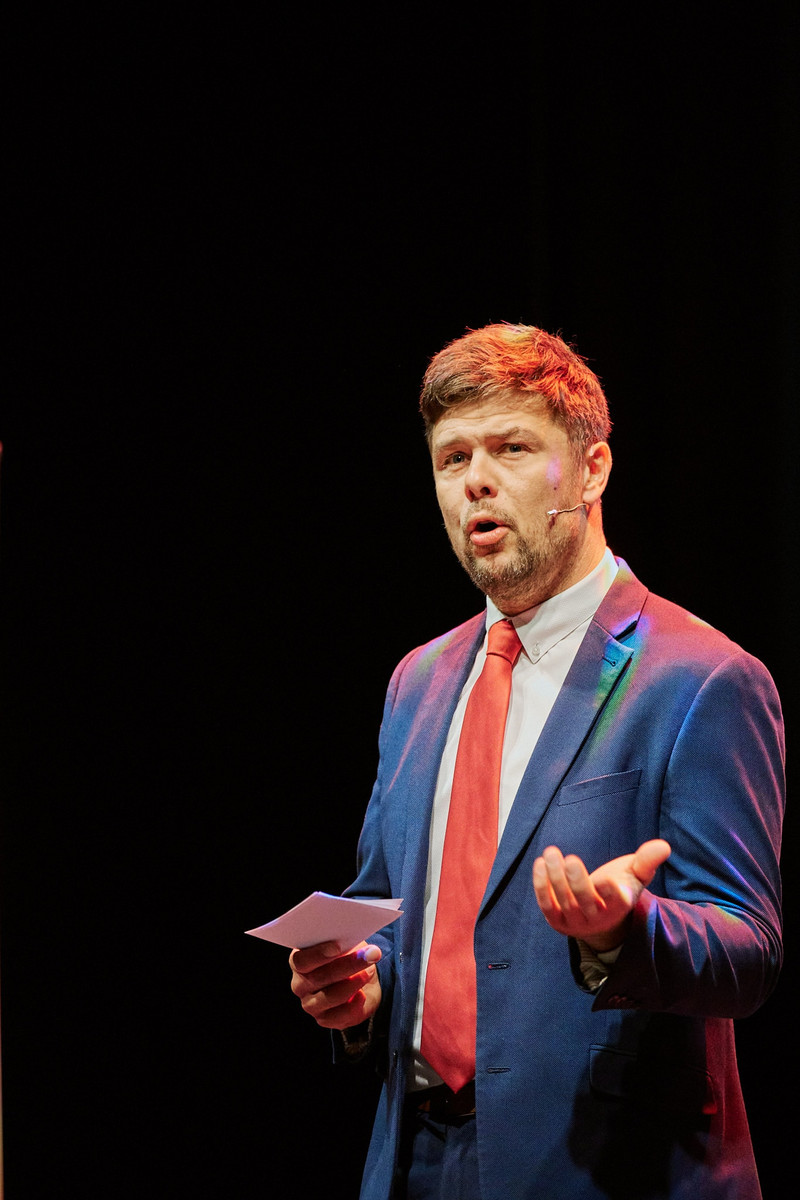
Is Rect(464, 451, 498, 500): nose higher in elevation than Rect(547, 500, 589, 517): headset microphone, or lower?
higher

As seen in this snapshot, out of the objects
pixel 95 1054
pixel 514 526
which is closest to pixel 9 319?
pixel 514 526

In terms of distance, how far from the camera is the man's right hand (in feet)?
4.89

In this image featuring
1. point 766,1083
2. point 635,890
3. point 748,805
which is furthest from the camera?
point 766,1083

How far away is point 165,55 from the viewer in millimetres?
2494

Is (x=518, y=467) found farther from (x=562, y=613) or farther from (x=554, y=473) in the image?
(x=562, y=613)

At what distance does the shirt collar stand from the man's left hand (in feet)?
1.82

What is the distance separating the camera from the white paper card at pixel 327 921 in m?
1.33

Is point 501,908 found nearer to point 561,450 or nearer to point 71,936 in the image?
point 561,450

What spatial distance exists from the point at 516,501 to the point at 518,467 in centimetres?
6

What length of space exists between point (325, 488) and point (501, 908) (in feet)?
4.48

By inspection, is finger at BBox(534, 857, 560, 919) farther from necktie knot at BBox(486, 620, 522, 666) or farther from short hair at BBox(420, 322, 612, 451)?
short hair at BBox(420, 322, 612, 451)

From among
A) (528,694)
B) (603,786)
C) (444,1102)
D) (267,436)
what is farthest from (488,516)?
(267,436)

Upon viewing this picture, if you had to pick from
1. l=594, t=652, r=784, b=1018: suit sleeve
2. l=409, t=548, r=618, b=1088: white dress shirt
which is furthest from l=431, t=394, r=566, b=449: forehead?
Result: l=594, t=652, r=784, b=1018: suit sleeve

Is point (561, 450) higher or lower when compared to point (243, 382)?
lower
